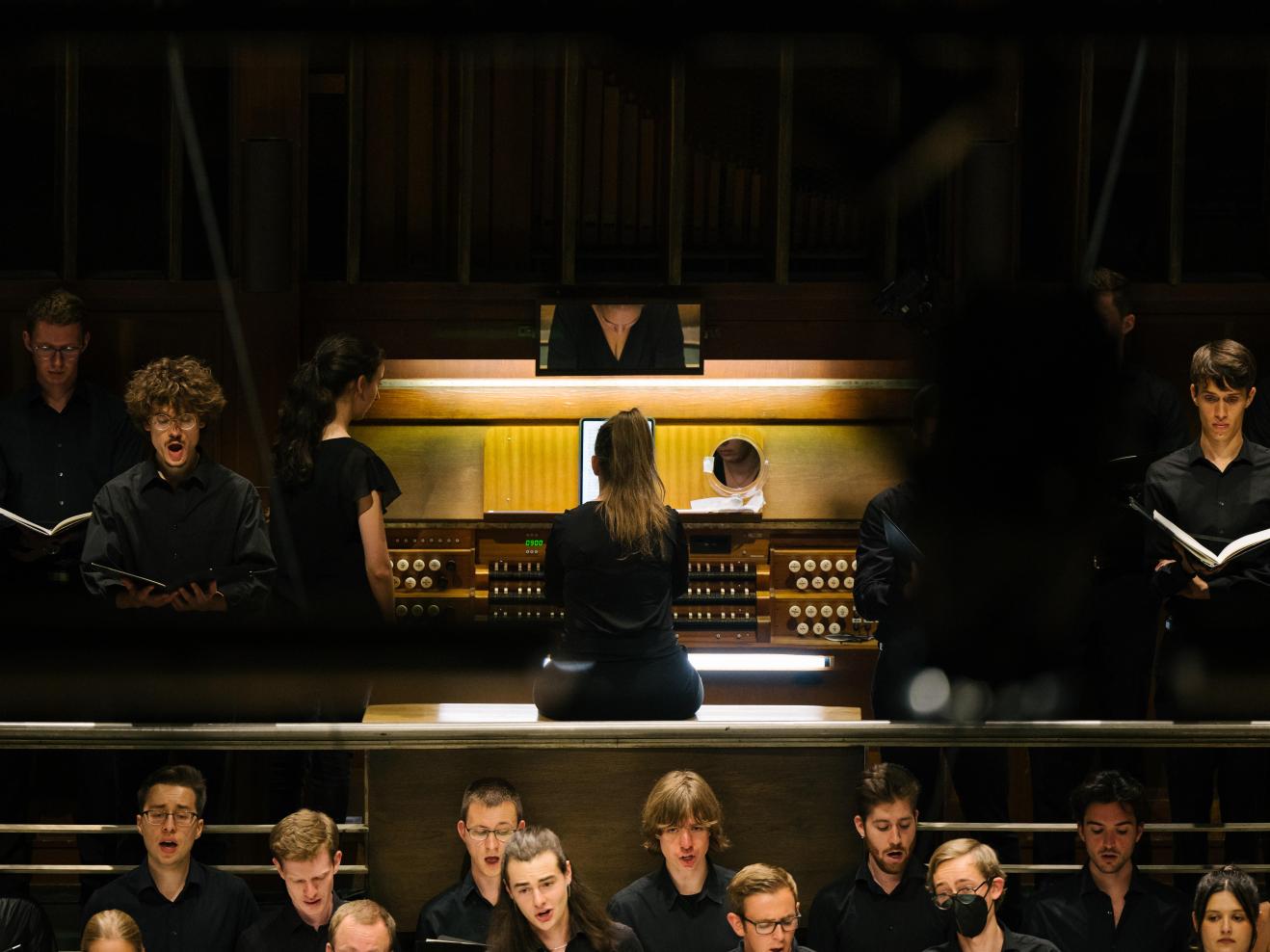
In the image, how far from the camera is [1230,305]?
246 inches

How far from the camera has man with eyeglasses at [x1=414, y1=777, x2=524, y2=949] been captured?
13.6ft

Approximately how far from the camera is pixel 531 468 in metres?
6.45

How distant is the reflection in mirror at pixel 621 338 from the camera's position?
6.23m

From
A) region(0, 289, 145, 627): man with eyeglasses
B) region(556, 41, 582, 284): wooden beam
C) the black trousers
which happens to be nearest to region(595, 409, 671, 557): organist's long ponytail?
the black trousers

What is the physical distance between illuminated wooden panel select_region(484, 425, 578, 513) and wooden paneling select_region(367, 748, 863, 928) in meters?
2.14

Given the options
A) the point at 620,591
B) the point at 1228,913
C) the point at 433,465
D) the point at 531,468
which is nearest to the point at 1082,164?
the point at 531,468

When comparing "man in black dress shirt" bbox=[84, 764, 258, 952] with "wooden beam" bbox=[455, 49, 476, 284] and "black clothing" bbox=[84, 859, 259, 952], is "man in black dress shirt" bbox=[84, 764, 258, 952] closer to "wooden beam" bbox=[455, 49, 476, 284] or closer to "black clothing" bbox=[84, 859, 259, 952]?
"black clothing" bbox=[84, 859, 259, 952]

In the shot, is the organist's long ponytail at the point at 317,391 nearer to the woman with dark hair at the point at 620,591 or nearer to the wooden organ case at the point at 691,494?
the woman with dark hair at the point at 620,591

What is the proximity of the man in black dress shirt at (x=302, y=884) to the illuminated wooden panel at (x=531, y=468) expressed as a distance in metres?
2.41

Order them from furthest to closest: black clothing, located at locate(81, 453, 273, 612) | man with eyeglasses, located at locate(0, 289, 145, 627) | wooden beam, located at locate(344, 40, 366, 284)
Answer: wooden beam, located at locate(344, 40, 366, 284), man with eyeglasses, located at locate(0, 289, 145, 627), black clothing, located at locate(81, 453, 273, 612)

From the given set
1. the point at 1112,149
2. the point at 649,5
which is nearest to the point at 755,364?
the point at 1112,149

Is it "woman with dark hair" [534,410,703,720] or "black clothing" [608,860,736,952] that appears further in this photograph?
"woman with dark hair" [534,410,703,720]

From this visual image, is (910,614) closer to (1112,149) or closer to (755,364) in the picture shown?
(755,364)

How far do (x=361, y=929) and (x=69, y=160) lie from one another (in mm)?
3353
